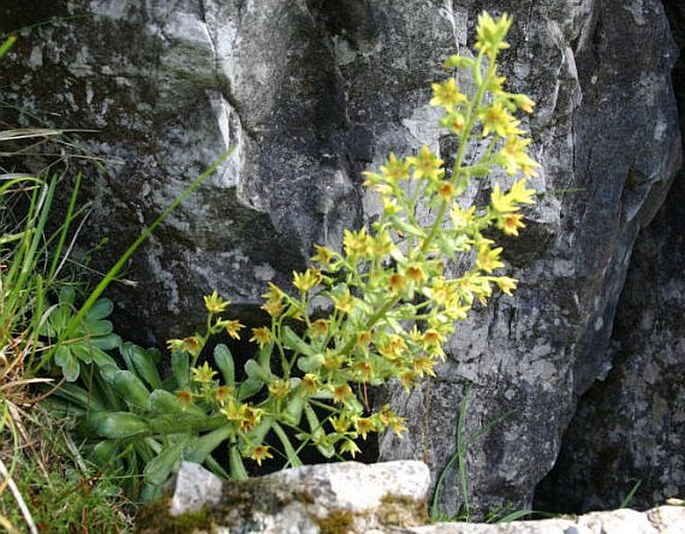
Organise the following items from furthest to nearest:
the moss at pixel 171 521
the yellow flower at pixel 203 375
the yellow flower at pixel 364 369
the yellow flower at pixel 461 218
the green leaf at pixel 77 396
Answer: the green leaf at pixel 77 396 → the yellow flower at pixel 203 375 → the yellow flower at pixel 364 369 → the yellow flower at pixel 461 218 → the moss at pixel 171 521

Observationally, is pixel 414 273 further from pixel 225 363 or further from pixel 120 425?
pixel 120 425

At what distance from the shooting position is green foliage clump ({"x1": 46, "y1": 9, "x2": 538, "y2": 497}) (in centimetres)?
217

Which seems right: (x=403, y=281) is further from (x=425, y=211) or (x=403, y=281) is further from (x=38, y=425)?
(x=38, y=425)

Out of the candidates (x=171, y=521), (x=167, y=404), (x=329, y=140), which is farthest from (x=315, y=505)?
(x=329, y=140)

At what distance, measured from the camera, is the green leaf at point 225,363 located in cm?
267

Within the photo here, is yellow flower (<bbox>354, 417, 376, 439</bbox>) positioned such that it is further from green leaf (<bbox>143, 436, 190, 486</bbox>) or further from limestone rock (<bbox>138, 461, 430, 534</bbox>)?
green leaf (<bbox>143, 436, 190, 486</bbox>)

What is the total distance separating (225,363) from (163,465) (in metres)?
0.33

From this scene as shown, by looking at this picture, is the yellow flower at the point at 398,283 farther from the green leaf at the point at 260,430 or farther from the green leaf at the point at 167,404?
the green leaf at the point at 167,404

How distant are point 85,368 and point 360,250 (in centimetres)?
97

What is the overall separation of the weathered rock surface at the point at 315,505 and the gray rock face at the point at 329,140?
0.80m

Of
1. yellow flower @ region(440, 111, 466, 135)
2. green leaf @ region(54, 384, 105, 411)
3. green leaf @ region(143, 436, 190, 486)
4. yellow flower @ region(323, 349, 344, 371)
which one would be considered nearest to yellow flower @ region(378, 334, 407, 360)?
yellow flower @ region(323, 349, 344, 371)

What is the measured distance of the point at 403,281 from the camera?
86.1 inches

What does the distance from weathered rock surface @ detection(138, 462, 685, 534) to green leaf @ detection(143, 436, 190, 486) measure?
1.36 ft

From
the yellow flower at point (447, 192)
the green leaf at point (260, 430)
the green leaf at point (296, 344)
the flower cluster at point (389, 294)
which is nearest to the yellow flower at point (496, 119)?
the flower cluster at point (389, 294)
